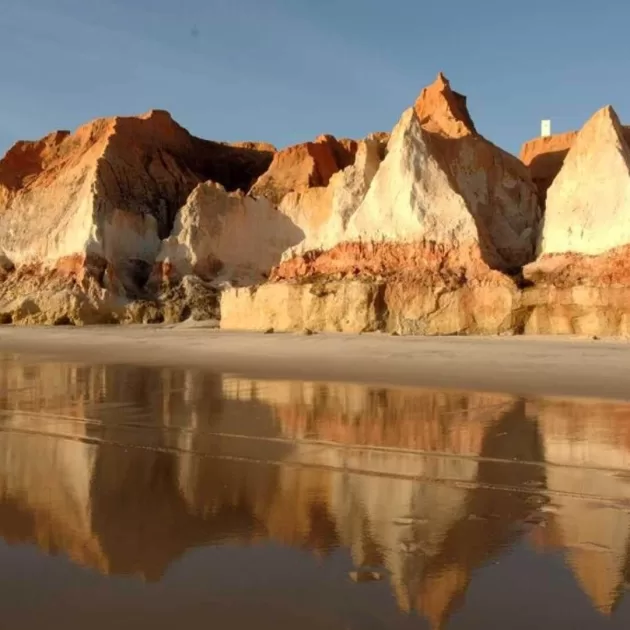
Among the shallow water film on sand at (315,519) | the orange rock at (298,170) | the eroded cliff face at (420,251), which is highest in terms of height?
the orange rock at (298,170)

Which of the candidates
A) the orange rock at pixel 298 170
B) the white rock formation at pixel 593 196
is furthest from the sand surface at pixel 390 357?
the orange rock at pixel 298 170

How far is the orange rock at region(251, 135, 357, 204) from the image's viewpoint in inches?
1710

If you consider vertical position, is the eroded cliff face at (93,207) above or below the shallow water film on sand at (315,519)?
above

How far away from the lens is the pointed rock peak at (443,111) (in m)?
31.8

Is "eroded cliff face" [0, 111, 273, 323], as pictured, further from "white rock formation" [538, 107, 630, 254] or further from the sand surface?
"white rock formation" [538, 107, 630, 254]

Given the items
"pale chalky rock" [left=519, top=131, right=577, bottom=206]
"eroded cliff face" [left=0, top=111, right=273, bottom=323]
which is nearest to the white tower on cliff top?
"pale chalky rock" [left=519, top=131, right=577, bottom=206]

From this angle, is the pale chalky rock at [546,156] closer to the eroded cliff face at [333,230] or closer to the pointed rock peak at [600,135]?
the eroded cliff face at [333,230]

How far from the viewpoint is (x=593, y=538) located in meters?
4.69

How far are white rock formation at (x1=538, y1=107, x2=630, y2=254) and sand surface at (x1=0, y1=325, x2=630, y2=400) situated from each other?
5.43 meters

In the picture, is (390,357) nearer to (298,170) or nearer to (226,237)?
(226,237)

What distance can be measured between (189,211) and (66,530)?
36324mm

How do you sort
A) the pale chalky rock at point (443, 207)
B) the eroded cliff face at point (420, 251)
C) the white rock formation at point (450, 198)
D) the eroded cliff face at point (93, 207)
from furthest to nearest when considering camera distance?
the eroded cliff face at point (93, 207) → the white rock formation at point (450, 198) → the pale chalky rock at point (443, 207) → the eroded cliff face at point (420, 251)

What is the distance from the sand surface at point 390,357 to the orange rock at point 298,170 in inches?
683

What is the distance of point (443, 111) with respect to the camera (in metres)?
33.3
